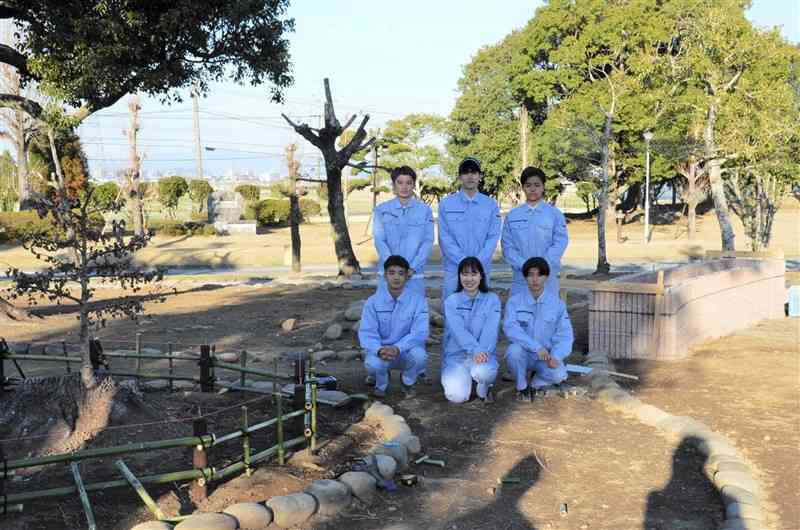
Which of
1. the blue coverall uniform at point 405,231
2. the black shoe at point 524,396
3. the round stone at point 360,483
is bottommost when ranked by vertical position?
the black shoe at point 524,396

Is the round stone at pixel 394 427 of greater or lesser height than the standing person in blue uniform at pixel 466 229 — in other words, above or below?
below

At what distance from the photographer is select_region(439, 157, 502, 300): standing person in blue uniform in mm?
7762

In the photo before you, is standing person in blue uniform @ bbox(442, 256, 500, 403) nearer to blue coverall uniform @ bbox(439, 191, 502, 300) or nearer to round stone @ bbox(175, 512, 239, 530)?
blue coverall uniform @ bbox(439, 191, 502, 300)

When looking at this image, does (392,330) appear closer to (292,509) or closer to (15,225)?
(292,509)

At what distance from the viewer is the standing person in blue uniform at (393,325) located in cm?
680

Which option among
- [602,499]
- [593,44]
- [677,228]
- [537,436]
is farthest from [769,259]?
[677,228]

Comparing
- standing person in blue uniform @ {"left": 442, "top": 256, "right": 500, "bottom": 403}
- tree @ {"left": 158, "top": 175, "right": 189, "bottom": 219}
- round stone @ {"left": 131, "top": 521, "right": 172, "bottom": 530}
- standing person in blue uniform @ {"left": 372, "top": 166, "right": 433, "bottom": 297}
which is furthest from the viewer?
tree @ {"left": 158, "top": 175, "right": 189, "bottom": 219}

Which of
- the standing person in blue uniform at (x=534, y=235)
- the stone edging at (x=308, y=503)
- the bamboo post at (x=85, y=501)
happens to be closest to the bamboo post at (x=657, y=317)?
the standing person in blue uniform at (x=534, y=235)

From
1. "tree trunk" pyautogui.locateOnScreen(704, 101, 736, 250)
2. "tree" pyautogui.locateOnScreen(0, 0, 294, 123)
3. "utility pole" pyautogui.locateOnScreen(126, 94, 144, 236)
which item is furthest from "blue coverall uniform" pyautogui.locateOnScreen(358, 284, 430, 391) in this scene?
"utility pole" pyautogui.locateOnScreen(126, 94, 144, 236)

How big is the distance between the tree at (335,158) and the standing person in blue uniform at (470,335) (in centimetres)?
1101

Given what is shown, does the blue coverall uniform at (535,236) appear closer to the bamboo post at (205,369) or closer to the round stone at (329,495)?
the bamboo post at (205,369)

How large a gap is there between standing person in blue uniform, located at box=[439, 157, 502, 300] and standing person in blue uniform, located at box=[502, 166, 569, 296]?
18 cm

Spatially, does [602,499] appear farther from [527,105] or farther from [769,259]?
[527,105]

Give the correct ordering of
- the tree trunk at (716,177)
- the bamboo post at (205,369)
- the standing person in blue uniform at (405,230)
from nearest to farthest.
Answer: the bamboo post at (205,369)
the standing person in blue uniform at (405,230)
the tree trunk at (716,177)
